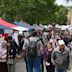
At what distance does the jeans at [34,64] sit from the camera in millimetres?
11867

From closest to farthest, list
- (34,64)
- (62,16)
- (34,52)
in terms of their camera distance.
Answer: (34,52)
(34,64)
(62,16)

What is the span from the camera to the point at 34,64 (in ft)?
39.4

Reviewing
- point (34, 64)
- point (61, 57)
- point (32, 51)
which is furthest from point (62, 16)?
point (61, 57)

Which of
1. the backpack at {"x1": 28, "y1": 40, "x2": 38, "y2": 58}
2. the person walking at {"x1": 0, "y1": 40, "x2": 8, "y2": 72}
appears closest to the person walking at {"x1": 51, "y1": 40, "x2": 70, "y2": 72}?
the backpack at {"x1": 28, "y1": 40, "x2": 38, "y2": 58}

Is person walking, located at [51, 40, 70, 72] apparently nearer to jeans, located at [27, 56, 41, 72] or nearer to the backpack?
the backpack

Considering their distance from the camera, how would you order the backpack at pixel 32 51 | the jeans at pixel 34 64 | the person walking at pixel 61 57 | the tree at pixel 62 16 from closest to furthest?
the person walking at pixel 61 57 → the backpack at pixel 32 51 → the jeans at pixel 34 64 → the tree at pixel 62 16

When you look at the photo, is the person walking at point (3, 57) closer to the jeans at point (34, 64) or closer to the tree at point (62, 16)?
the jeans at point (34, 64)

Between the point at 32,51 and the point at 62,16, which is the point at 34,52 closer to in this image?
the point at 32,51

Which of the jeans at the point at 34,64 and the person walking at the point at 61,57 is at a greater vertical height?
the person walking at the point at 61,57

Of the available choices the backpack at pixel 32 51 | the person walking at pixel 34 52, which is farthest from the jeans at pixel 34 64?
the backpack at pixel 32 51

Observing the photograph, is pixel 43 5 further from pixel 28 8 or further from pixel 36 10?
pixel 28 8

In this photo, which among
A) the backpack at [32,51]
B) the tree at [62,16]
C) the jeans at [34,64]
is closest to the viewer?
the backpack at [32,51]

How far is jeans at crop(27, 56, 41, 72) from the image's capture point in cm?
1187

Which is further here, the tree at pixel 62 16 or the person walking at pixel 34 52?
the tree at pixel 62 16
